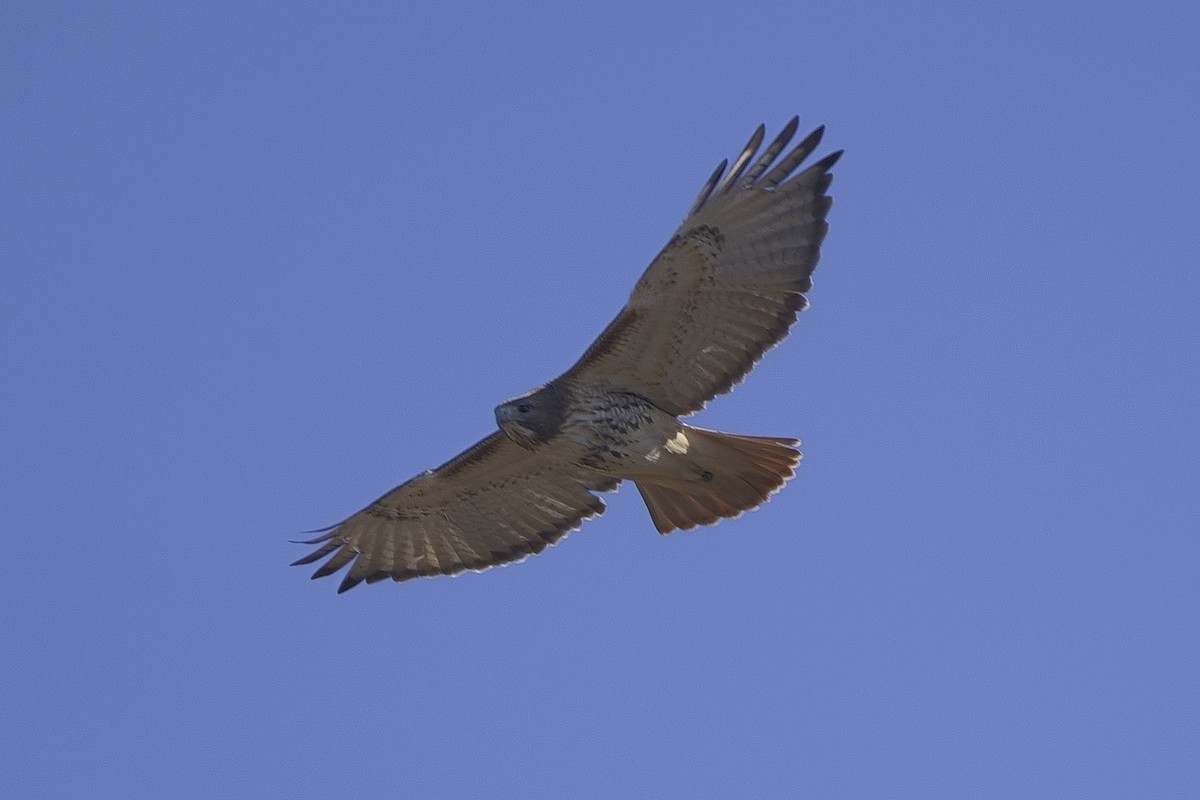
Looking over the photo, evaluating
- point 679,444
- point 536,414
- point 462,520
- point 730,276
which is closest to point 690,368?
point 679,444

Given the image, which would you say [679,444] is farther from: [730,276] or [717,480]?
[730,276]

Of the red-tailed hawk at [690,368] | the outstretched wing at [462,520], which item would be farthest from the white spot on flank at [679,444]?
the outstretched wing at [462,520]

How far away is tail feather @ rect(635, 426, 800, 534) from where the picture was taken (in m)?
11.7

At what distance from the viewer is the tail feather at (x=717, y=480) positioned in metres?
11.7

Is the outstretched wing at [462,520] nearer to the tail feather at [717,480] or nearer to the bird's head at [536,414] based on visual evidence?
the tail feather at [717,480]

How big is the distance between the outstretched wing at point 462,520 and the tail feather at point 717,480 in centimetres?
62

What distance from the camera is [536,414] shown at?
454 inches

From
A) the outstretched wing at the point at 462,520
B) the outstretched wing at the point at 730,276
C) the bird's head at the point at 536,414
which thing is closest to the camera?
the outstretched wing at the point at 730,276

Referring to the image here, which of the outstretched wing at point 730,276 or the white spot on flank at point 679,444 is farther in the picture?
the white spot on flank at point 679,444

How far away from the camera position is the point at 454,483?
12672mm

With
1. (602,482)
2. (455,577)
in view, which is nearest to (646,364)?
(602,482)

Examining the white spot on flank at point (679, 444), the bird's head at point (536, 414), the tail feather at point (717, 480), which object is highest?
the bird's head at point (536, 414)

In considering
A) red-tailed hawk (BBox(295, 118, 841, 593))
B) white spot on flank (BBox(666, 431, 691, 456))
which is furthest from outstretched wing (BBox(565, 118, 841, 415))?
white spot on flank (BBox(666, 431, 691, 456))

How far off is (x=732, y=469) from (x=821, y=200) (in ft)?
6.46
